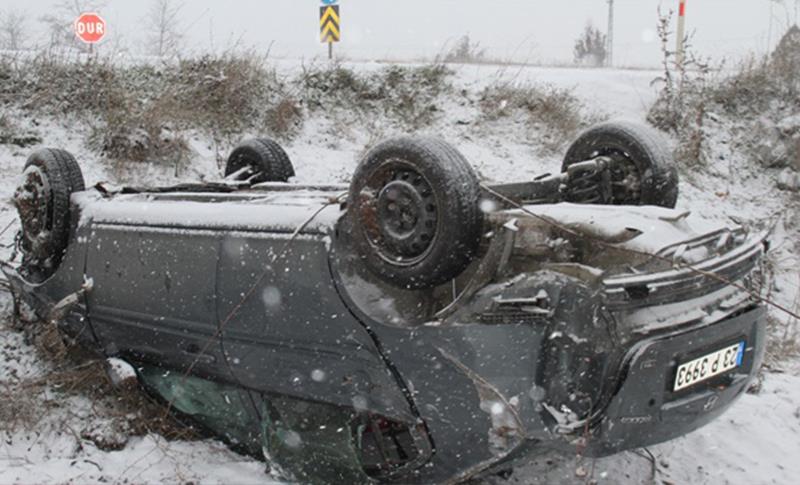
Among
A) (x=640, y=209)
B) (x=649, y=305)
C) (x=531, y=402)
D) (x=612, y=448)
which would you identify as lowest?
(x=612, y=448)

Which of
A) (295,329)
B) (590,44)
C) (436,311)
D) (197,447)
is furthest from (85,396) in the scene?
(590,44)

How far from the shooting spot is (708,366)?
2.83 meters

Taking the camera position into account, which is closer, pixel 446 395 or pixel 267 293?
pixel 446 395

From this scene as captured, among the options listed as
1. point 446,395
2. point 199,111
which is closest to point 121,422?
point 446,395

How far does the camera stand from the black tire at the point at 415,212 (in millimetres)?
2912

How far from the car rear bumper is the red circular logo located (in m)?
9.16

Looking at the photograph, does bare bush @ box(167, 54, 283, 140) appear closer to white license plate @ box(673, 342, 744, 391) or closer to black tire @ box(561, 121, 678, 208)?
black tire @ box(561, 121, 678, 208)

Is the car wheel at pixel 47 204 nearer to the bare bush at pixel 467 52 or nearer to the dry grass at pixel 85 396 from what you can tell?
the dry grass at pixel 85 396

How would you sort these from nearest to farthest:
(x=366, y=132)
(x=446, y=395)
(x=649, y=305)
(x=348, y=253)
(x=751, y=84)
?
(x=649, y=305), (x=446, y=395), (x=348, y=253), (x=366, y=132), (x=751, y=84)

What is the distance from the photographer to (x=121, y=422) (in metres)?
4.00

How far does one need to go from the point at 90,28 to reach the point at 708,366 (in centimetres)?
993

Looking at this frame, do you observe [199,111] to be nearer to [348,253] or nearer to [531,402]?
[348,253]

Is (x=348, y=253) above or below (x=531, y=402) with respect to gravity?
above

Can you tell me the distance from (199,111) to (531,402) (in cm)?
722
